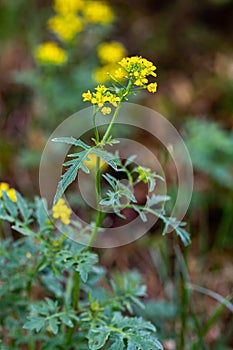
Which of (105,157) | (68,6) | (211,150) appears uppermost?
(68,6)

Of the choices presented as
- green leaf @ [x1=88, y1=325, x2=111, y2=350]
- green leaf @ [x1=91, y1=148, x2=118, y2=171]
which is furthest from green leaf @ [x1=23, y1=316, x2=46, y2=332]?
green leaf @ [x1=91, y1=148, x2=118, y2=171]

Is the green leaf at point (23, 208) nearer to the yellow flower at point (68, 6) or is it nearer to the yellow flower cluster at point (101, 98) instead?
the yellow flower cluster at point (101, 98)

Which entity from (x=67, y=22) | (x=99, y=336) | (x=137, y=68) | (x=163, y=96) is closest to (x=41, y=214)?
(x=99, y=336)

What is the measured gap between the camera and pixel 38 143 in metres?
2.48

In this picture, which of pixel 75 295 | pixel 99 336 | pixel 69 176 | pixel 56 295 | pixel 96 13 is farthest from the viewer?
pixel 96 13

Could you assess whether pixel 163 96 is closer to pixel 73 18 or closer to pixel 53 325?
pixel 73 18

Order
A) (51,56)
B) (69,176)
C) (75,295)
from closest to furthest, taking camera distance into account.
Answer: (69,176) → (75,295) → (51,56)

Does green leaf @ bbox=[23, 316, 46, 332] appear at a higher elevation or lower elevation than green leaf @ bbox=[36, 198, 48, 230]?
lower

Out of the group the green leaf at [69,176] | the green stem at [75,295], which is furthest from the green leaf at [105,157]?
the green stem at [75,295]

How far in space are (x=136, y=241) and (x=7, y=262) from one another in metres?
0.89

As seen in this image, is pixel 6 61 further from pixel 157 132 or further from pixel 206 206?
pixel 206 206

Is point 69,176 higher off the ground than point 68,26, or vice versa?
point 68,26

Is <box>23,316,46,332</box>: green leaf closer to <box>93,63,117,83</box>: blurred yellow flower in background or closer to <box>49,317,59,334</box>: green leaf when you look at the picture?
<box>49,317,59,334</box>: green leaf

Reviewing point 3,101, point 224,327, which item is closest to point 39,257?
point 224,327
